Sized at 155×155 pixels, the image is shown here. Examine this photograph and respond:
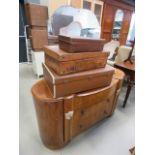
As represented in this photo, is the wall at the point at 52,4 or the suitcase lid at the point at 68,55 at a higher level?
the wall at the point at 52,4

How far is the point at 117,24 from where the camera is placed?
5.25 m

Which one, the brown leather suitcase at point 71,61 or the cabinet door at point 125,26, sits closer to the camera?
the brown leather suitcase at point 71,61

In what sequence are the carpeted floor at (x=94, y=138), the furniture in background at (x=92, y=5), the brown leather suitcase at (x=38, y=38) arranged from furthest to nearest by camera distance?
the furniture in background at (x=92, y=5)
the brown leather suitcase at (x=38, y=38)
the carpeted floor at (x=94, y=138)

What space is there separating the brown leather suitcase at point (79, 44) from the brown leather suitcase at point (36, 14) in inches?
66.8

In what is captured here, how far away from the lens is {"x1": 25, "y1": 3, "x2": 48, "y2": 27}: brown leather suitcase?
240cm

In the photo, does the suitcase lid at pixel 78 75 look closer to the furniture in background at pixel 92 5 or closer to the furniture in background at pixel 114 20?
the furniture in background at pixel 92 5

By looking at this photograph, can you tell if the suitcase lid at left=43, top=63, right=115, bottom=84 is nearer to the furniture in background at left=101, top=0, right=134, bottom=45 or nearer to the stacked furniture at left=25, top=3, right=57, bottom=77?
the stacked furniture at left=25, top=3, right=57, bottom=77

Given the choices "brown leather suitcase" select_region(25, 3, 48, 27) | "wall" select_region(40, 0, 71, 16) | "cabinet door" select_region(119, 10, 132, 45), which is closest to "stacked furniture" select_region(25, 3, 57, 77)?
"brown leather suitcase" select_region(25, 3, 48, 27)

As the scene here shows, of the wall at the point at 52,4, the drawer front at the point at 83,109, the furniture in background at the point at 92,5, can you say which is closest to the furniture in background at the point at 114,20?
the furniture in background at the point at 92,5

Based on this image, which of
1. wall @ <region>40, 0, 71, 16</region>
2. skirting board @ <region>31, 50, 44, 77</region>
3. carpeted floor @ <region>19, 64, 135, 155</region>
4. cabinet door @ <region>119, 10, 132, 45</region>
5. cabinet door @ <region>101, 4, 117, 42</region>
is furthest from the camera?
cabinet door @ <region>119, 10, 132, 45</region>

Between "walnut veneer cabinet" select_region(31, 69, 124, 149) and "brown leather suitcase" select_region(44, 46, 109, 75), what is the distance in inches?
8.4

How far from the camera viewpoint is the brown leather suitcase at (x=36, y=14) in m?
2.40
